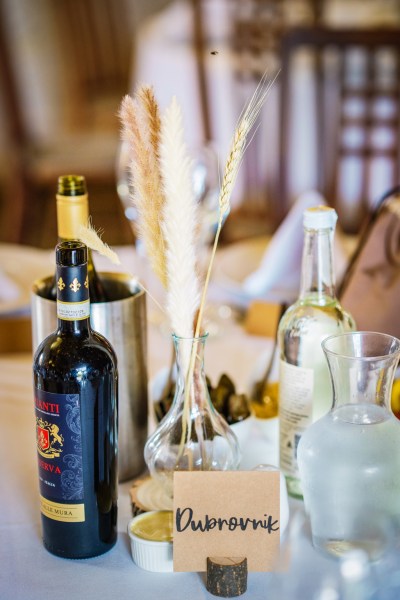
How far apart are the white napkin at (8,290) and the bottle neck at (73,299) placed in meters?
0.64

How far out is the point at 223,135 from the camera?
3588 millimetres

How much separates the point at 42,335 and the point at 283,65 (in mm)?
1561

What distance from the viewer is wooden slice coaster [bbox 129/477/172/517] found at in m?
0.86

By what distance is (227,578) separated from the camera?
2.48ft

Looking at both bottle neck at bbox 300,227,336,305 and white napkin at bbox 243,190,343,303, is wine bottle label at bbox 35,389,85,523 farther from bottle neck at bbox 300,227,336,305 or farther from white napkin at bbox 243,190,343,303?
white napkin at bbox 243,190,343,303

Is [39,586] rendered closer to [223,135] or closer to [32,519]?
[32,519]

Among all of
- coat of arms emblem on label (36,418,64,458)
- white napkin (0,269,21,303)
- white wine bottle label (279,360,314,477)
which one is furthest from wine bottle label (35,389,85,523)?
white napkin (0,269,21,303)

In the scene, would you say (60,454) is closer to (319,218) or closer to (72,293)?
(72,293)

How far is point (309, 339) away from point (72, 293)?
263 mm

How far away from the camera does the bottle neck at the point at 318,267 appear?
0.88m

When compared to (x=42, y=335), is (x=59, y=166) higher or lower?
lower

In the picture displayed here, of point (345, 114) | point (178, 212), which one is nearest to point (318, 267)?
point (178, 212)

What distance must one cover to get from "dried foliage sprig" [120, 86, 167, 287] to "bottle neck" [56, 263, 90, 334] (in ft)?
0.22

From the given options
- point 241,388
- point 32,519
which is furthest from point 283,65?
point 32,519
